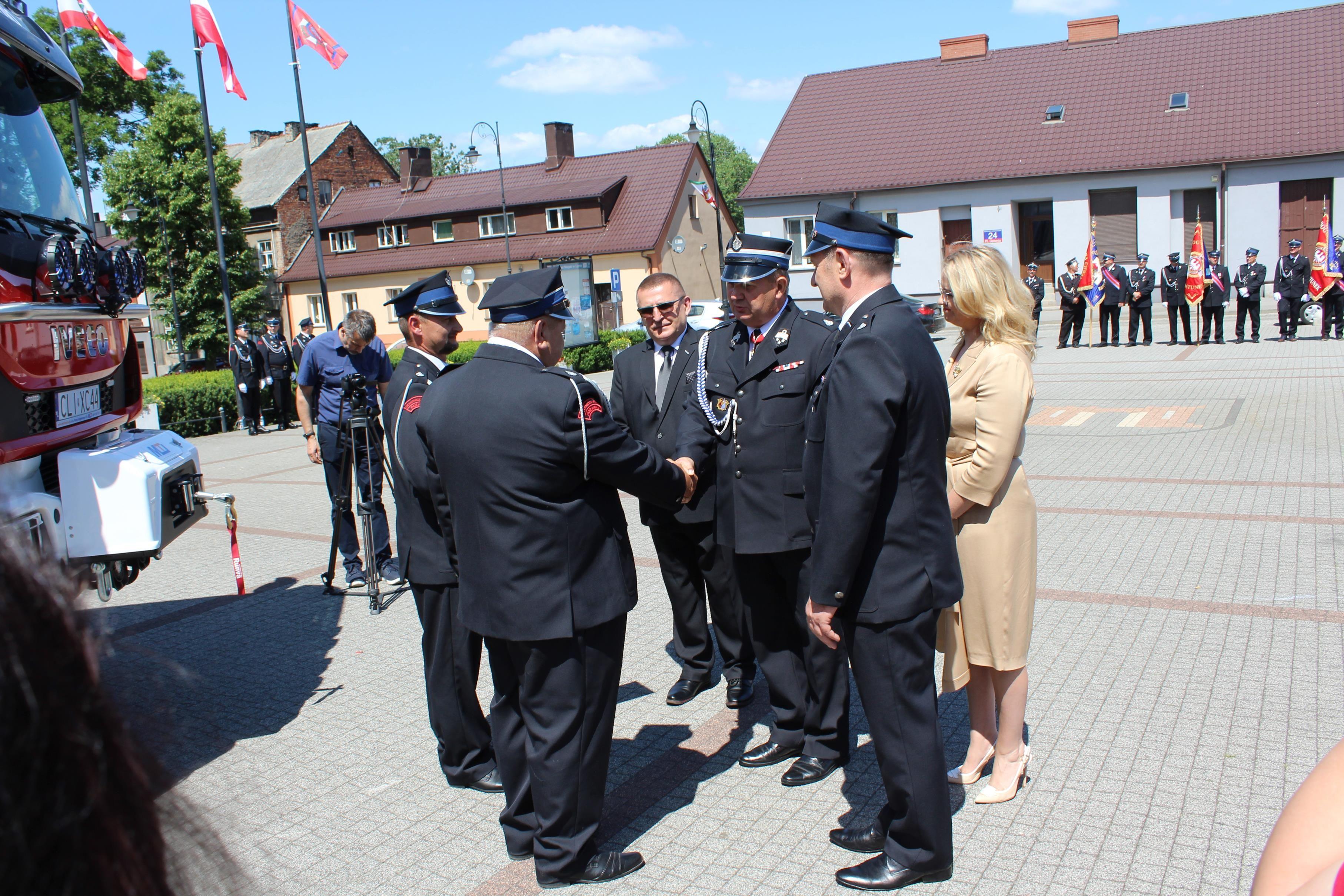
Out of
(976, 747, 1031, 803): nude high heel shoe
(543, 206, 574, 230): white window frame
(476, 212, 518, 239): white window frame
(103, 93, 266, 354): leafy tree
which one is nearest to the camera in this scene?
(976, 747, 1031, 803): nude high heel shoe

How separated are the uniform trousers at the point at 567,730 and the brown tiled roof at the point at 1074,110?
32.3 metres

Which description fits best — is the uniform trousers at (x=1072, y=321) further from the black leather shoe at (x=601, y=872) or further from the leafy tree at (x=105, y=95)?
the leafy tree at (x=105, y=95)

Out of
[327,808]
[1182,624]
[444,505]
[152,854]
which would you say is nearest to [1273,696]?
[1182,624]

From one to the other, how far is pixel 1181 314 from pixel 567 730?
21.6 metres

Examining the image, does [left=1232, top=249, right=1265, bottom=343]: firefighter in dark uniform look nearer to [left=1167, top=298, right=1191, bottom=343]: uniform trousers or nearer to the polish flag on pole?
[left=1167, top=298, right=1191, bottom=343]: uniform trousers

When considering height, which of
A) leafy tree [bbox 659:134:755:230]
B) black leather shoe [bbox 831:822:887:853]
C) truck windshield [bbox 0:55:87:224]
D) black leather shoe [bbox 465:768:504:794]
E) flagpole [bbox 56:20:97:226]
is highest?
leafy tree [bbox 659:134:755:230]

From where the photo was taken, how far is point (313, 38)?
23.3m

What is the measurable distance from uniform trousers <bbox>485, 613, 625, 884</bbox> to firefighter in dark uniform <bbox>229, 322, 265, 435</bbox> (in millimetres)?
16124

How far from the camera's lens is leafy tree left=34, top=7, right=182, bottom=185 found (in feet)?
122

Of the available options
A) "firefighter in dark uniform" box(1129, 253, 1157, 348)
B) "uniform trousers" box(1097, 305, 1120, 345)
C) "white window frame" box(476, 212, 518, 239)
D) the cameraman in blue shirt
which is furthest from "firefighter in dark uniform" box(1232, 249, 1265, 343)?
"white window frame" box(476, 212, 518, 239)

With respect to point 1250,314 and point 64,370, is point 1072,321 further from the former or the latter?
point 64,370

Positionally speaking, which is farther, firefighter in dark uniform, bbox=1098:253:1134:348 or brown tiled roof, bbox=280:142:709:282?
brown tiled roof, bbox=280:142:709:282

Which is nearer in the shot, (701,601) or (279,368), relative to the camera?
(701,601)

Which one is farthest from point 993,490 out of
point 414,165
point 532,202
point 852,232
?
point 414,165
